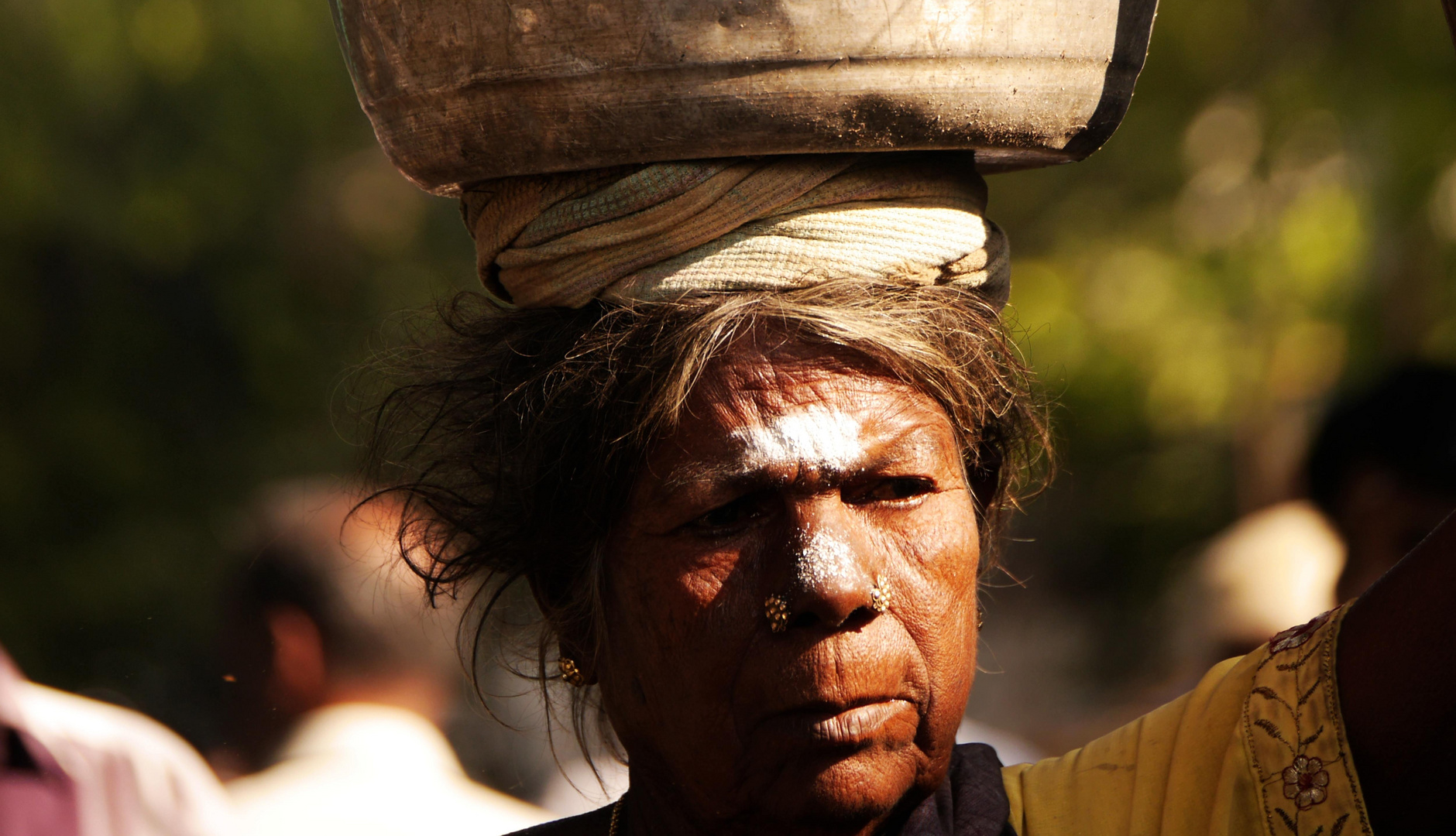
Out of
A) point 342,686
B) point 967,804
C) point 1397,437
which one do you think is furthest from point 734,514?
point 1397,437

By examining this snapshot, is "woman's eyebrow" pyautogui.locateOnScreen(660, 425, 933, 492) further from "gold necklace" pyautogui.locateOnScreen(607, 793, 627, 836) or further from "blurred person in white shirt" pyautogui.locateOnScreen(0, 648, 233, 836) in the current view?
"blurred person in white shirt" pyautogui.locateOnScreen(0, 648, 233, 836)

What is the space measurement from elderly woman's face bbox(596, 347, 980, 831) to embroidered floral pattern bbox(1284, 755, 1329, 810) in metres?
0.44

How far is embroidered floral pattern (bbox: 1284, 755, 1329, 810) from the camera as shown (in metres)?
1.69

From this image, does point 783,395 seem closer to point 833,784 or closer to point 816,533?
point 816,533

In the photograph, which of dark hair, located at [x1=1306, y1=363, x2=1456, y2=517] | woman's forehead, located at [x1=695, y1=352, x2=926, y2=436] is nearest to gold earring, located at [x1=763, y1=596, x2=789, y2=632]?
woman's forehead, located at [x1=695, y1=352, x2=926, y2=436]

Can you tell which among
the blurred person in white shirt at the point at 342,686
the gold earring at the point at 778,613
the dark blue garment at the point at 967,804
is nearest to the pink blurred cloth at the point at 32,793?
the blurred person in white shirt at the point at 342,686

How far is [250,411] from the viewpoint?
7430 millimetres

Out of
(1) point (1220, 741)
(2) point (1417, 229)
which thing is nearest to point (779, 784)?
(1) point (1220, 741)

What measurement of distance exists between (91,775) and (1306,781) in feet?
8.26

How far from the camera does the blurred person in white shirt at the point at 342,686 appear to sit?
347 centimetres

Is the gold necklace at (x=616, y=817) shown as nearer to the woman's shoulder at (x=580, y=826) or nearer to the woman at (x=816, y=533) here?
the woman's shoulder at (x=580, y=826)

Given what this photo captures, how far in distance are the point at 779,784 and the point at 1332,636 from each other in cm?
77

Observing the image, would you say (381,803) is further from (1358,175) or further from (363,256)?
(1358,175)

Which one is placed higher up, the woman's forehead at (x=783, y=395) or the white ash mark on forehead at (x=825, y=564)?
the woman's forehead at (x=783, y=395)
